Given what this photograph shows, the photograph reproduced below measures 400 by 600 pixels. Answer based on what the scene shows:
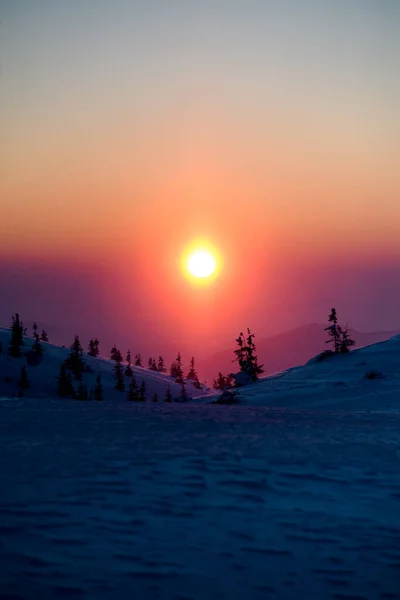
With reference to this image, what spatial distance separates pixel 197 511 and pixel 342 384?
25.5 meters

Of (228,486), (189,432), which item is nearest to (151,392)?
(189,432)

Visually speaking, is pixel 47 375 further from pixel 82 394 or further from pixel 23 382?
pixel 82 394

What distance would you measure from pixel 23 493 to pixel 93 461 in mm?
2651

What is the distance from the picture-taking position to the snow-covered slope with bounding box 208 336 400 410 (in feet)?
94.7

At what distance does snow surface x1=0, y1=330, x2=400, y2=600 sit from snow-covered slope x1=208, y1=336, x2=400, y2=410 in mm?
11513

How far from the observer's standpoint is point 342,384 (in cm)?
3331

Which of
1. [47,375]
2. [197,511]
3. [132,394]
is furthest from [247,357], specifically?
[197,511]

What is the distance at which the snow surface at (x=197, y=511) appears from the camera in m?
6.71

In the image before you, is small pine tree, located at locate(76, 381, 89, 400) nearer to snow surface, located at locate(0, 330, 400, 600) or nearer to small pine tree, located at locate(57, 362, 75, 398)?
small pine tree, located at locate(57, 362, 75, 398)

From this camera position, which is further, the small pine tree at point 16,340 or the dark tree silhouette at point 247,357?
the small pine tree at point 16,340

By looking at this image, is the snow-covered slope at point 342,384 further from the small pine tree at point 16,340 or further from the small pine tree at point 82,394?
the small pine tree at point 16,340

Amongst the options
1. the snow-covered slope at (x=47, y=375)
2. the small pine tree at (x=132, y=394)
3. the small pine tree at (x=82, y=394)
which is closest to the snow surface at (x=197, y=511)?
the snow-covered slope at (x=47, y=375)

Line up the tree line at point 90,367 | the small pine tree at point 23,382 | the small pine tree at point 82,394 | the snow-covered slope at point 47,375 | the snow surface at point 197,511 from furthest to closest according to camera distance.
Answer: the snow-covered slope at point 47,375, the small pine tree at point 23,382, the small pine tree at point 82,394, the tree line at point 90,367, the snow surface at point 197,511

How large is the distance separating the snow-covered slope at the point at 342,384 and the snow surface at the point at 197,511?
11.5 metres
